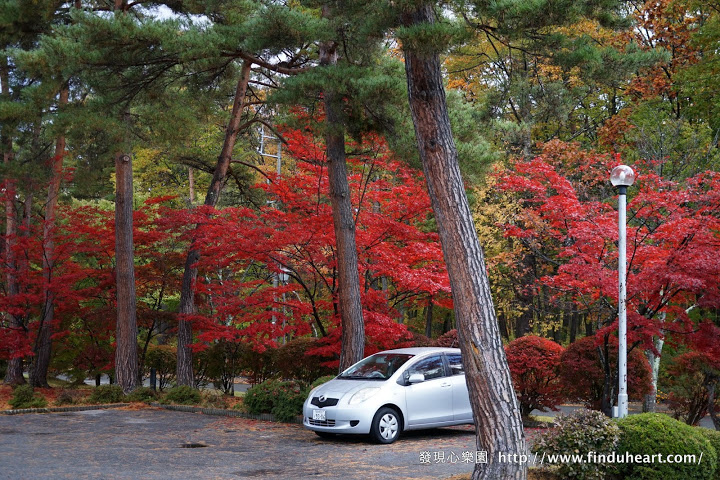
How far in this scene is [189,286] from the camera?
1764cm

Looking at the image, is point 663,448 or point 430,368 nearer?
point 663,448

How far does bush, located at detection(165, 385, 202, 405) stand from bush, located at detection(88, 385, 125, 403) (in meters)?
1.23

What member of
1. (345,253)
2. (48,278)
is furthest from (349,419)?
(48,278)

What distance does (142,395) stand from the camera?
54.1 ft

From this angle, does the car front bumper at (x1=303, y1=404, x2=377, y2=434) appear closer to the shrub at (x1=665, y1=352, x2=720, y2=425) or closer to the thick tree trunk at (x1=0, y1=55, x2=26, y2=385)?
the shrub at (x1=665, y1=352, x2=720, y2=425)

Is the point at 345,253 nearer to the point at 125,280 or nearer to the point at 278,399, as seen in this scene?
the point at 278,399

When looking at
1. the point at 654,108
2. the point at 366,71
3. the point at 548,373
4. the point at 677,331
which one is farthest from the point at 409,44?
the point at 654,108

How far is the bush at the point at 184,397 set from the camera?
15930 mm

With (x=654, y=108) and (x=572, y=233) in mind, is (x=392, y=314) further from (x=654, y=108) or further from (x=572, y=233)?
(x=654, y=108)

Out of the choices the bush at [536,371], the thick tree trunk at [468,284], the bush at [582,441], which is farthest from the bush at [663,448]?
the bush at [536,371]

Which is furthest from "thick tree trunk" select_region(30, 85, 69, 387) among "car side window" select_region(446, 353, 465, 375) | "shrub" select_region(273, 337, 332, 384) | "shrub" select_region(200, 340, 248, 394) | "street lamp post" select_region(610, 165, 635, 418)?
"street lamp post" select_region(610, 165, 635, 418)

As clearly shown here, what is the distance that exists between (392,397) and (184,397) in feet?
23.8

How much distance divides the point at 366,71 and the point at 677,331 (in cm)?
668

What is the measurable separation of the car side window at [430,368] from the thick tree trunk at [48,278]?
33.9 feet
